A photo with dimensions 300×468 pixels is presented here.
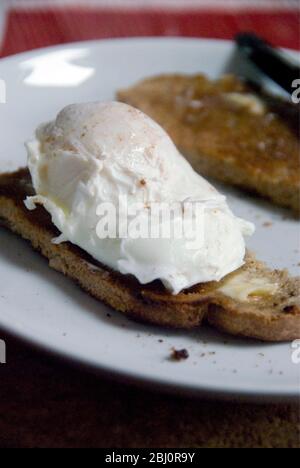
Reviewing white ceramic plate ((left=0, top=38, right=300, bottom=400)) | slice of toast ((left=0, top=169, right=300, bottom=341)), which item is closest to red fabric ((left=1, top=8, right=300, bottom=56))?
white ceramic plate ((left=0, top=38, right=300, bottom=400))

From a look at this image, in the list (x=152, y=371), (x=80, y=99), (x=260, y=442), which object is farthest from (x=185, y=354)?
A: (x=80, y=99)

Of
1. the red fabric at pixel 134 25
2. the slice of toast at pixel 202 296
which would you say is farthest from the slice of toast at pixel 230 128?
the red fabric at pixel 134 25

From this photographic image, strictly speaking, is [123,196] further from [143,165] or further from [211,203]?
[211,203]

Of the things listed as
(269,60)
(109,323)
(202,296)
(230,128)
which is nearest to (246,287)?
(202,296)

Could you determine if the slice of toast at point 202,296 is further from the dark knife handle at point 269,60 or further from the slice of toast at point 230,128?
the dark knife handle at point 269,60

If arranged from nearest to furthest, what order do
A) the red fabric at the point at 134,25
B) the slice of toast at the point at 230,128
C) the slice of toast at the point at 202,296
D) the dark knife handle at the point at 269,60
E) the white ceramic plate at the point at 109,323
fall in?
the white ceramic plate at the point at 109,323 < the slice of toast at the point at 202,296 < the slice of toast at the point at 230,128 < the dark knife handle at the point at 269,60 < the red fabric at the point at 134,25

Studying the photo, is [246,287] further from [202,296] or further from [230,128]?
[230,128]
